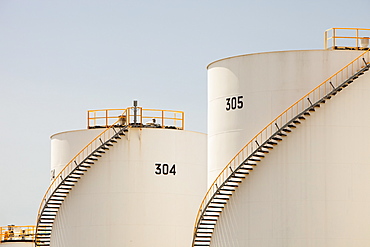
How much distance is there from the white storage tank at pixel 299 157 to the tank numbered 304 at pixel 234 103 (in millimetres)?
44

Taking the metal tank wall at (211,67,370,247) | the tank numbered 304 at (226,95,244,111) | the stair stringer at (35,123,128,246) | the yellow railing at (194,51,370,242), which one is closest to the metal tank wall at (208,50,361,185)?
the tank numbered 304 at (226,95,244,111)

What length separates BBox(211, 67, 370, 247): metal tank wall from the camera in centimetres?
4025

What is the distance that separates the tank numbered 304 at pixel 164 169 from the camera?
51531 mm

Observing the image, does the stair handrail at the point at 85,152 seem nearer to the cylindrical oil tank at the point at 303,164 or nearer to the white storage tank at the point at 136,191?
the white storage tank at the point at 136,191

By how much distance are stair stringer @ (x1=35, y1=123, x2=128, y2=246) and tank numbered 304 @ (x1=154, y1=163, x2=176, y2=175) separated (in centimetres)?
263

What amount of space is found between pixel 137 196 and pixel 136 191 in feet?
0.89

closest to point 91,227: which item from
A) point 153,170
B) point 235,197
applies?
point 153,170

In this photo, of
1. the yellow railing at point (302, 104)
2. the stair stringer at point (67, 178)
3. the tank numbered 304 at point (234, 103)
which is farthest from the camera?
the stair stringer at point (67, 178)

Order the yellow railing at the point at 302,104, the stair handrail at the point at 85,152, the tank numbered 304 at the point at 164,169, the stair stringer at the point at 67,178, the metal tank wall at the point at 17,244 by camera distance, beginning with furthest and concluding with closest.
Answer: the metal tank wall at the point at 17,244 → the stair handrail at the point at 85,152 → the tank numbered 304 at the point at 164,169 → the stair stringer at the point at 67,178 → the yellow railing at the point at 302,104

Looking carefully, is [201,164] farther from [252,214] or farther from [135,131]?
[252,214]

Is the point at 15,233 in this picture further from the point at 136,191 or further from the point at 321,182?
the point at 321,182

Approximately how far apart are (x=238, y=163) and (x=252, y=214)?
7.63 feet

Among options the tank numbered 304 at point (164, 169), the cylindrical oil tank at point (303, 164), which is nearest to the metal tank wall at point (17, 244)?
the tank numbered 304 at point (164, 169)

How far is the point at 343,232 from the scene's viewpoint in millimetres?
40125
